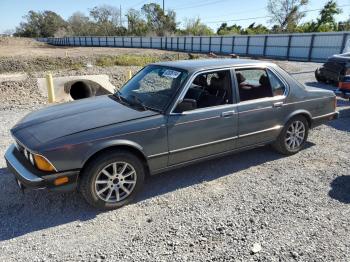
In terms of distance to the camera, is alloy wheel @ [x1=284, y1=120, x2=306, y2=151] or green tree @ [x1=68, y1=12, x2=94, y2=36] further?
green tree @ [x1=68, y1=12, x2=94, y2=36]

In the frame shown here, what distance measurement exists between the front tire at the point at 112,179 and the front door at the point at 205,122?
1.71 feet

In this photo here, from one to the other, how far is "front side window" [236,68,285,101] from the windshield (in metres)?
1.07

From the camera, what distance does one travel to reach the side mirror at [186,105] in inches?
151

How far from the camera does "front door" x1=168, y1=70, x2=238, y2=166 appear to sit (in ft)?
12.8

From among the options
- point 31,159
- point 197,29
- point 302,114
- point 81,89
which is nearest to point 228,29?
point 197,29

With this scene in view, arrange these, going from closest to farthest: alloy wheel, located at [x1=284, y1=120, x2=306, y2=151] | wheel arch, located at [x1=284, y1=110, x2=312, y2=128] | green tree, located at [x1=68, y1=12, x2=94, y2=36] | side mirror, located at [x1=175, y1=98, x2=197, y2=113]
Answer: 1. side mirror, located at [x1=175, y1=98, x2=197, y2=113]
2. wheel arch, located at [x1=284, y1=110, x2=312, y2=128]
3. alloy wheel, located at [x1=284, y1=120, x2=306, y2=151]
4. green tree, located at [x1=68, y1=12, x2=94, y2=36]

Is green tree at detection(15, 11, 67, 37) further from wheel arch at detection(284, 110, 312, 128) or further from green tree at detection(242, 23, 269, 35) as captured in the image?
wheel arch at detection(284, 110, 312, 128)

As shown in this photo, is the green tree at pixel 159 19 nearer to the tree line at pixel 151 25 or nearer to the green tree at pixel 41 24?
the tree line at pixel 151 25

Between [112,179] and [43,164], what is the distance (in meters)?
0.78

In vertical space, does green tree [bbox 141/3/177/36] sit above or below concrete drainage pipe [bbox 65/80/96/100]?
above

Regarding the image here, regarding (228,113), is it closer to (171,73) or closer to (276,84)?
(171,73)

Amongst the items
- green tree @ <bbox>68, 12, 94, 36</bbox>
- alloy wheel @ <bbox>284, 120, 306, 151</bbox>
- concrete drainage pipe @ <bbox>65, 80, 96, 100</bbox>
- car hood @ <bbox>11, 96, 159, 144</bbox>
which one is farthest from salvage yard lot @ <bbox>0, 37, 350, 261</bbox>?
green tree @ <bbox>68, 12, 94, 36</bbox>

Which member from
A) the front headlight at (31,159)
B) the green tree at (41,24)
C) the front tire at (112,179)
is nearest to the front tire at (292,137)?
the front tire at (112,179)

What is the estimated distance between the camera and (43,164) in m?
3.24
